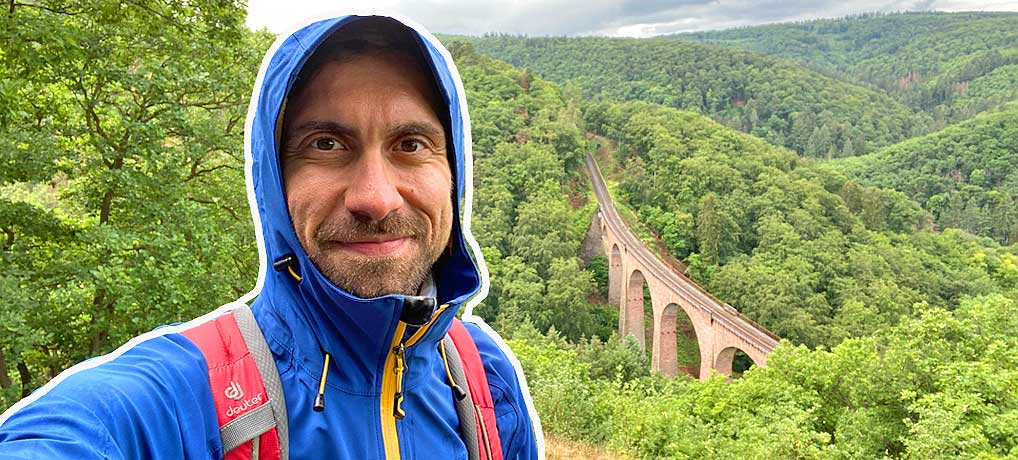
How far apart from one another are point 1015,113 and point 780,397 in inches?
2906

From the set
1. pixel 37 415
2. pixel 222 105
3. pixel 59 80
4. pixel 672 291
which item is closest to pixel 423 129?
pixel 37 415

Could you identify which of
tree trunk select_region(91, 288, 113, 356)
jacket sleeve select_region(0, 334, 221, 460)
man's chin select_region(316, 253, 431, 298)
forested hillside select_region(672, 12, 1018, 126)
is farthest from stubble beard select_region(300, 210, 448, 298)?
forested hillside select_region(672, 12, 1018, 126)

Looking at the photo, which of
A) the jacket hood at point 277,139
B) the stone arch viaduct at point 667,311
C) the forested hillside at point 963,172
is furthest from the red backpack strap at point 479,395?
the forested hillside at point 963,172

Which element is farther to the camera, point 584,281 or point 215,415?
point 584,281

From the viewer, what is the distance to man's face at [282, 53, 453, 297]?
103 centimetres

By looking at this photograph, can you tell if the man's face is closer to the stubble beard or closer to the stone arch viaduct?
the stubble beard

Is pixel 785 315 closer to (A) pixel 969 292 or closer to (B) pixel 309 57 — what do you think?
(A) pixel 969 292

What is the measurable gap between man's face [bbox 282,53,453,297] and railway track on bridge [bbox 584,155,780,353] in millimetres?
23613

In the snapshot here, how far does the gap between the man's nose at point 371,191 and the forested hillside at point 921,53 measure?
103m

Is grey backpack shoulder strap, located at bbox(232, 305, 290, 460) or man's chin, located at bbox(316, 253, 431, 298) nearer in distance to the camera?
grey backpack shoulder strap, located at bbox(232, 305, 290, 460)

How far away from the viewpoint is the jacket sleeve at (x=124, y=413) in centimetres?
76

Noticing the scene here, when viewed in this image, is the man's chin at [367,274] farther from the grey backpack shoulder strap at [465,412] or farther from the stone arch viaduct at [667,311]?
the stone arch viaduct at [667,311]

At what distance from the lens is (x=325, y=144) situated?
1.05 meters

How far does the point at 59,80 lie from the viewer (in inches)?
193
